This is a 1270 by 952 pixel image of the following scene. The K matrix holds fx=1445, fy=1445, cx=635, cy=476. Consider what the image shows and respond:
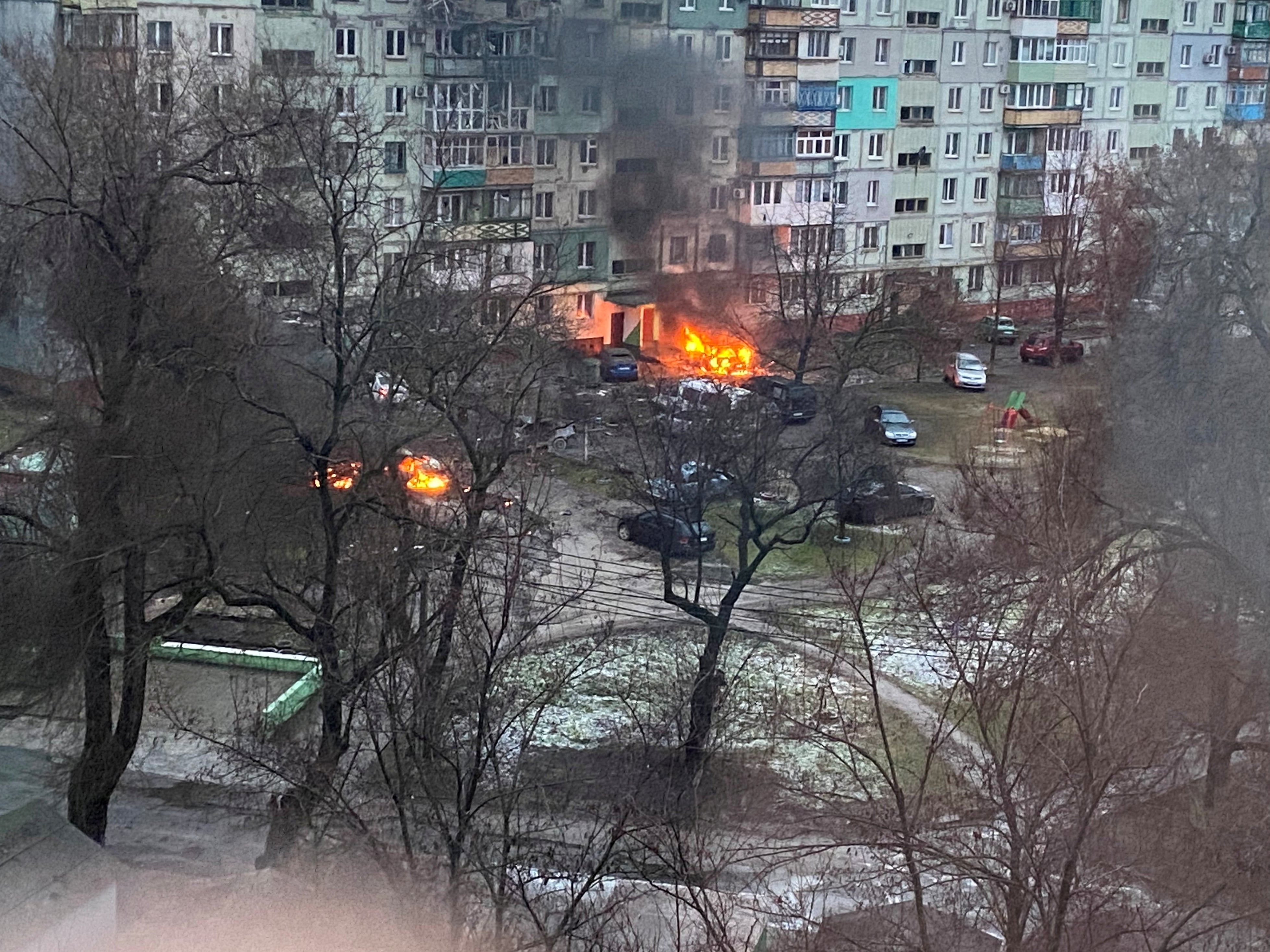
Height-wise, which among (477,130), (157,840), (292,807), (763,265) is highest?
(477,130)

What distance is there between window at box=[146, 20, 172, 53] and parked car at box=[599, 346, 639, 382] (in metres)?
1.40

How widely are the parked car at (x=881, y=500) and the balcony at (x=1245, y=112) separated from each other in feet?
3.54

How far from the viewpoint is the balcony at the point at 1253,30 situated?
12.5ft

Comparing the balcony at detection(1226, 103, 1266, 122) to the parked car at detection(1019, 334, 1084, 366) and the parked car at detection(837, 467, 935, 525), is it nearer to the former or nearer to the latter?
the parked car at detection(1019, 334, 1084, 366)

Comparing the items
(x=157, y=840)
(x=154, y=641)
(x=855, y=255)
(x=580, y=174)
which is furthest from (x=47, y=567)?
(x=855, y=255)

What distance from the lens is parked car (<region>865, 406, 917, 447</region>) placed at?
3.91 metres

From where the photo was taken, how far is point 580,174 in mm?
3979

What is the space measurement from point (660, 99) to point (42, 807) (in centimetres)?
239

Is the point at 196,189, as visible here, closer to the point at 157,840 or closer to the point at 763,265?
the point at 157,840

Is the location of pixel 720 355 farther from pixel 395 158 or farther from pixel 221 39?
pixel 221 39

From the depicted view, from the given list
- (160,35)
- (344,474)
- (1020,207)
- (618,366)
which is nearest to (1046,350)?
(1020,207)

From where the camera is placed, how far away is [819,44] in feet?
13.4

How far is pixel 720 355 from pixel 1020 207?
54.9 inches

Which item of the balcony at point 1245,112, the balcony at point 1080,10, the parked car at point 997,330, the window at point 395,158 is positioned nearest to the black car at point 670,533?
the window at point 395,158
